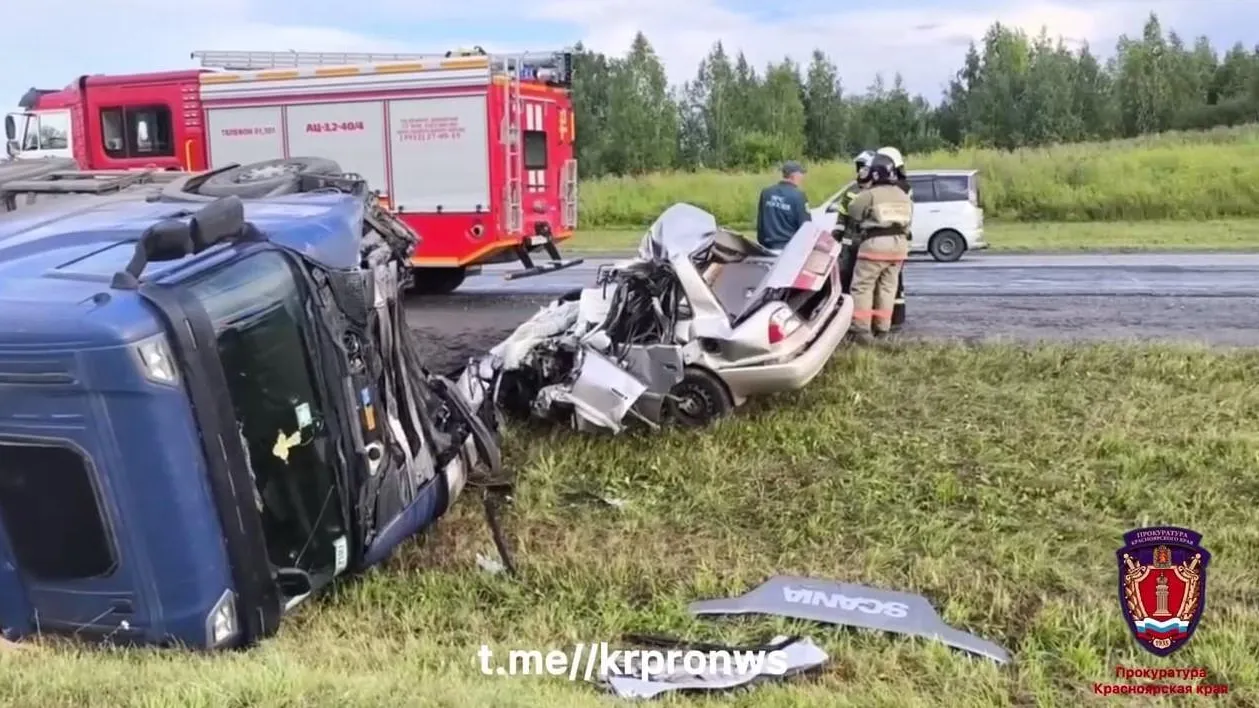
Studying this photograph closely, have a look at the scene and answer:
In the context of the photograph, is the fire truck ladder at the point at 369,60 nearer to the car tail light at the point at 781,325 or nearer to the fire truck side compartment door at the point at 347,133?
the fire truck side compartment door at the point at 347,133

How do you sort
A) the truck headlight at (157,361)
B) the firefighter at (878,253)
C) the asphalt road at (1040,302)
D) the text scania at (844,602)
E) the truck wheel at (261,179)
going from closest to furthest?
the truck headlight at (157,361)
the text scania at (844,602)
the truck wheel at (261,179)
the firefighter at (878,253)
the asphalt road at (1040,302)

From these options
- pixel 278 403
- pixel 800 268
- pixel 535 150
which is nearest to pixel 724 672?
pixel 278 403

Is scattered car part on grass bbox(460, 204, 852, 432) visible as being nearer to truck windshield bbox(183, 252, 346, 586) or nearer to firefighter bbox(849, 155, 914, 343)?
firefighter bbox(849, 155, 914, 343)

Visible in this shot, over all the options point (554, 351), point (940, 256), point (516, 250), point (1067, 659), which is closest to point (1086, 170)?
point (940, 256)

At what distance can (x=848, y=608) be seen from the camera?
4441mm

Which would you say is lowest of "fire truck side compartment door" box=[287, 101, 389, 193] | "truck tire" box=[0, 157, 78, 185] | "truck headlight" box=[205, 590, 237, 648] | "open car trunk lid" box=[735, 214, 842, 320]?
"truck headlight" box=[205, 590, 237, 648]

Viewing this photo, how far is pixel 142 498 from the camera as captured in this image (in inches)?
135

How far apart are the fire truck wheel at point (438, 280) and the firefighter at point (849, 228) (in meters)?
5.08

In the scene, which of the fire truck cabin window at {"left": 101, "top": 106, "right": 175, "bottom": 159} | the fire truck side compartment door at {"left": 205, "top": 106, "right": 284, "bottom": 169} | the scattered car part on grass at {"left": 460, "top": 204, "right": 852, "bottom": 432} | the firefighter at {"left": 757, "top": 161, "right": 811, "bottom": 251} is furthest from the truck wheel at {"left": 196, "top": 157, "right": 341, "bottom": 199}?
the fire truck cabin window at {"left": 101, "top": 106, "right": 175, "bottom": 159}

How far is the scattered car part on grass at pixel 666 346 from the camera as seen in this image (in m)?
6.28

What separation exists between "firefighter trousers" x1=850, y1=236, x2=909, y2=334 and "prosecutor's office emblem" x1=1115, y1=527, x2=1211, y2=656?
3.29m

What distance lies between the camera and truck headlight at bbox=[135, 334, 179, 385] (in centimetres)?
330

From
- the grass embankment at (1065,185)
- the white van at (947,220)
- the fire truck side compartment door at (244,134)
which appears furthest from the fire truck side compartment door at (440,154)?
the grass embankment at (1065,185)

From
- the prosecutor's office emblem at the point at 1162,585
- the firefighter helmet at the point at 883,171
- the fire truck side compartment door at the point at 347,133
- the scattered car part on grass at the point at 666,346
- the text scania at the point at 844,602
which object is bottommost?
the text scania at the point at 844,602
